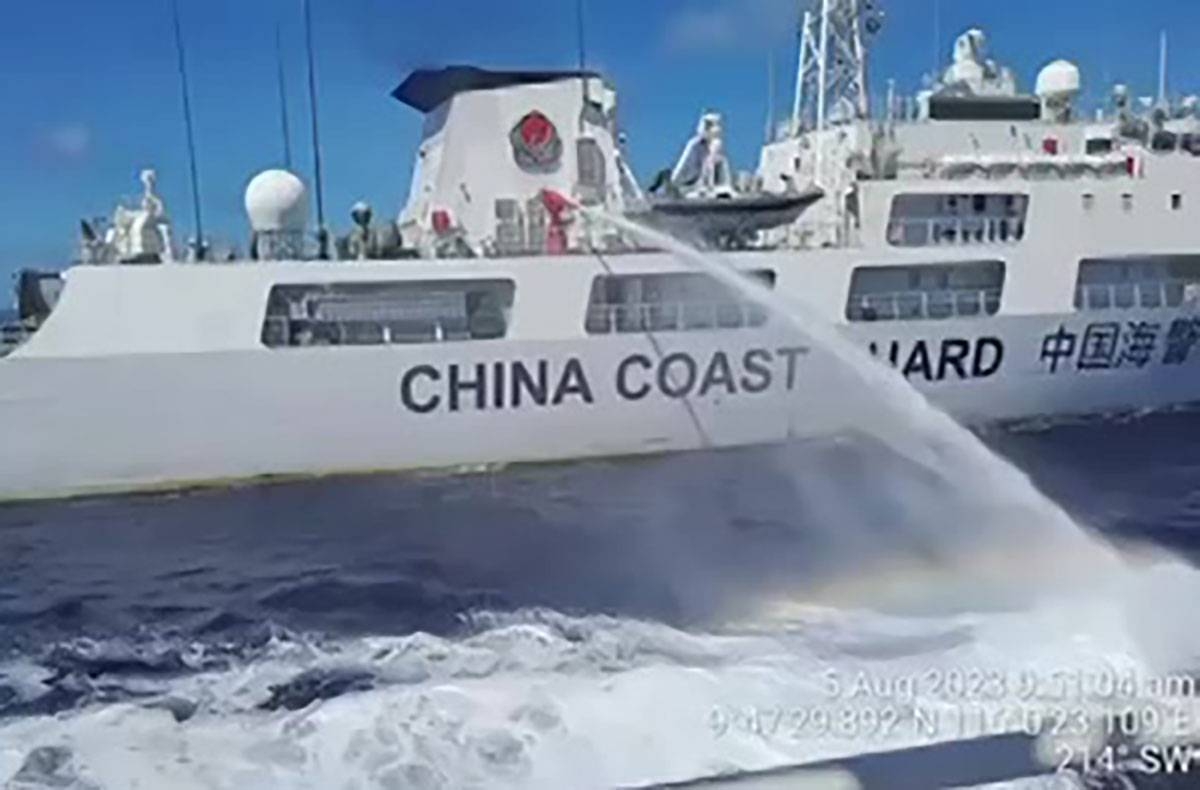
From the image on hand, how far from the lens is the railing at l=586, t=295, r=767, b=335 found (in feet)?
82.5

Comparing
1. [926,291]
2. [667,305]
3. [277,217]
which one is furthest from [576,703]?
[926,291]

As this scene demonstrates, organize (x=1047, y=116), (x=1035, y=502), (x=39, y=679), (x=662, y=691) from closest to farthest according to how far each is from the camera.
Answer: (x=662, y=691)
(x=39, y=679)
(x=1035, y=502)
(x=1047, y=116)

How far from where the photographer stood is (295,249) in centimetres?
2525

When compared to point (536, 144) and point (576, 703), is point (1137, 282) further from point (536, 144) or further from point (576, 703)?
point (576, 703)

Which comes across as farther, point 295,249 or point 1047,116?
point 1047,116

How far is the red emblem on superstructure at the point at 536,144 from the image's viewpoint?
2844 centimetres

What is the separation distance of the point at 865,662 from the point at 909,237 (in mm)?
19749

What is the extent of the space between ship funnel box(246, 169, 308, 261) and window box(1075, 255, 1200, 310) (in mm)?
16339

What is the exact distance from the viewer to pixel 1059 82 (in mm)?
31781

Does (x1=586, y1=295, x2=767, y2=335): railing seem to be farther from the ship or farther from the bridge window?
the bridge window

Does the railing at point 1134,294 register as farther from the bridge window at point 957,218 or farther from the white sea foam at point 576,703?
the white sea foam at point 576,703

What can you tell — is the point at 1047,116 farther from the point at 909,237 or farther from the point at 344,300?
the point at 344,300

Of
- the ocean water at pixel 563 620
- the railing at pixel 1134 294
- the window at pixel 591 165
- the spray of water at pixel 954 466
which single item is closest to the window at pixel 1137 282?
the railing at pixel 1134 294

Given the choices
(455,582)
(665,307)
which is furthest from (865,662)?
(665,307)
